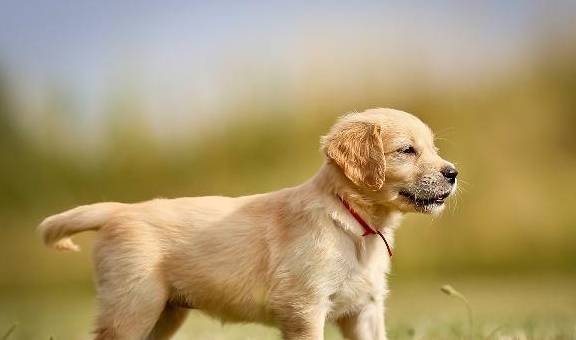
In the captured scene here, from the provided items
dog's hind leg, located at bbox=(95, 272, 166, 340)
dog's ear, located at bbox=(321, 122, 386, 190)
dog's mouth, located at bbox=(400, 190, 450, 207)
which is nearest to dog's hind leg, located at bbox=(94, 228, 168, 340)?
dog's hind leg, located at bbox=(95, 272, 166, 340)

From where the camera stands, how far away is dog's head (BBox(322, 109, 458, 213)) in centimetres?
407

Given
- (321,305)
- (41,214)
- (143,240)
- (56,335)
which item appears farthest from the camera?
(41,214)

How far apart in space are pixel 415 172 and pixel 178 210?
112cm

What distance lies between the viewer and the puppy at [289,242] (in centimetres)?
407

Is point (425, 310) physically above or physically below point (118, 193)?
below

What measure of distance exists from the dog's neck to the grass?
939 mm

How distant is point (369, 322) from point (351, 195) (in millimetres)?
585

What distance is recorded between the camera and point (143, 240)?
4.31m

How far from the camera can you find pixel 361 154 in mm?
4086

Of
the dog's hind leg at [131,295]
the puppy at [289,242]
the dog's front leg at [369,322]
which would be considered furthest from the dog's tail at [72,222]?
the dog's front leg at [369,322]

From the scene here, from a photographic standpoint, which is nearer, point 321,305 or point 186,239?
point 321,305

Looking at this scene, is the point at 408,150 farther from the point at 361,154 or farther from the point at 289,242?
the point at 289,242

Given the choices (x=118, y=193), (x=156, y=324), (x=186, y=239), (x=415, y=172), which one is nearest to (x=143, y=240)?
(x=186, y=239)

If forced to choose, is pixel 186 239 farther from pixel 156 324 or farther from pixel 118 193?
pixel 118 193
